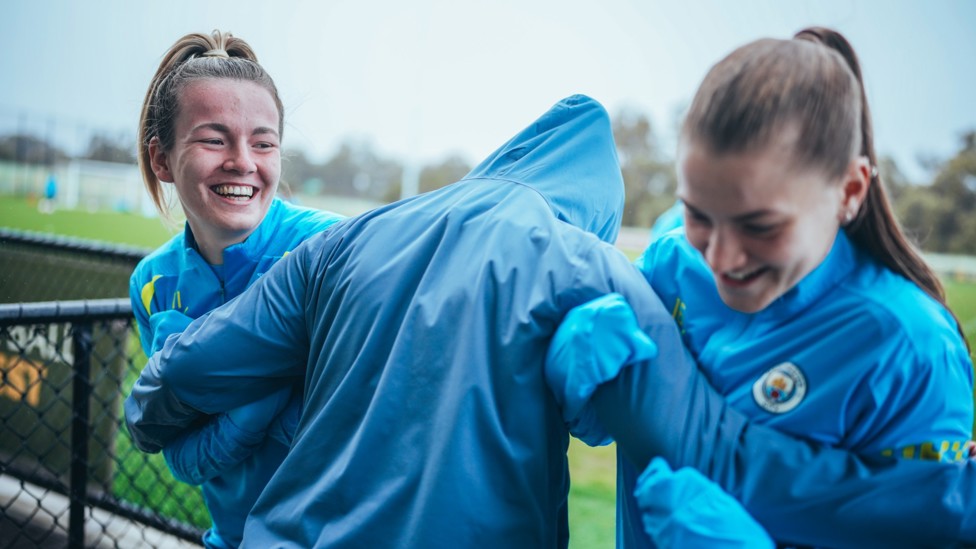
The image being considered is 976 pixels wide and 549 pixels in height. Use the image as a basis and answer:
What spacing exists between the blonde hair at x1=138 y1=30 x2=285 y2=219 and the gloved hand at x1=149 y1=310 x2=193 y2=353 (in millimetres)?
501

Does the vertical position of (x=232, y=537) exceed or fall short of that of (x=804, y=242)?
it falls short

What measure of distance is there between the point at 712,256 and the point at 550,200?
1.17ft

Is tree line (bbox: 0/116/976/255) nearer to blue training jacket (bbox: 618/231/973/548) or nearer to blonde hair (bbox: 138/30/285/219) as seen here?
blonde hair (bbox: 138/30/285/219)

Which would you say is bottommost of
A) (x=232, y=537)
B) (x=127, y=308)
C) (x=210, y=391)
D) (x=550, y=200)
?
(x=232, y=537)

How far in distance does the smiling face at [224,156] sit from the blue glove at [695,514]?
1336 mm

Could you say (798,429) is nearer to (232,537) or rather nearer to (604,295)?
(604,295)

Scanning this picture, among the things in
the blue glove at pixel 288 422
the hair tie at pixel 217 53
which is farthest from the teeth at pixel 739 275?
the hair tie at pixel 217 53

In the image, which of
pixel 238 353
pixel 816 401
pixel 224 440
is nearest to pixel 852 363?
pixel 816 401

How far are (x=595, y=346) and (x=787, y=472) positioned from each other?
0.34m

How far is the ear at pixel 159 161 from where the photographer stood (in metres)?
2.16

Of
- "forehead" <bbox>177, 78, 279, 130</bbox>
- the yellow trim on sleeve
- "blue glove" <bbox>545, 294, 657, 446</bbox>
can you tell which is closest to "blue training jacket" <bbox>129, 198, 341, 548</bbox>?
the yellow trim on sleeve

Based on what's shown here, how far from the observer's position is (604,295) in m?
1.28

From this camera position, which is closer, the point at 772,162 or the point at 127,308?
the point at 772,162

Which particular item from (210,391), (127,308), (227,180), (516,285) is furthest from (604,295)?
(127,308)
